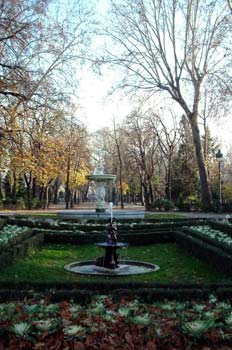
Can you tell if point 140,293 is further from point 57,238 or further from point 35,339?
point 57,238

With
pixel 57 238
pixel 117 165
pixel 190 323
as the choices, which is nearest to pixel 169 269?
pixel 57 238

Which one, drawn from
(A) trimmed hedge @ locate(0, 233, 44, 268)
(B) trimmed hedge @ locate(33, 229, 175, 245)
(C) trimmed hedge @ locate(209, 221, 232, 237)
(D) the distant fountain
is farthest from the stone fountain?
(D) the distant fountain

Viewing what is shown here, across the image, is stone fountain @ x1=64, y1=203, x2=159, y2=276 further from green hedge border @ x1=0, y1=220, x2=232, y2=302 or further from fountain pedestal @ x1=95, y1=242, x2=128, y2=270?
green hedge border @ x1=0, y1=220, x2=232, y2=302

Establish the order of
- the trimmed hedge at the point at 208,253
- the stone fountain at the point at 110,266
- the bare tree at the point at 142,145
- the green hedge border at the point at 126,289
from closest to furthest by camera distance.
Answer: the green hedge border at the point at 126,289
the trimmed hedge at the point at 208,253
the stone fountain at the point at 110,266
the bare tree at the point at 142,145

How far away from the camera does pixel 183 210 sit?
107ft

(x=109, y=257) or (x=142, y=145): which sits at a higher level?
(x=142, y=145)

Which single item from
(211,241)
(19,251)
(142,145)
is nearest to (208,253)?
(211,241)

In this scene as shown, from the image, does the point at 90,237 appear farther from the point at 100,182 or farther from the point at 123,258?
the point at 100,182

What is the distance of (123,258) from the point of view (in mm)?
11688

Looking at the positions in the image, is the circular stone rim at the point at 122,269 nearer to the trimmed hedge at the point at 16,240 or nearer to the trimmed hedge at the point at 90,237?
the trimmed hedge at the point at 16,240

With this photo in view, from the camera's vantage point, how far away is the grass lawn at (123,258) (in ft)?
28.0

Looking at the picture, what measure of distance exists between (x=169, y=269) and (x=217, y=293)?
15.3 feet

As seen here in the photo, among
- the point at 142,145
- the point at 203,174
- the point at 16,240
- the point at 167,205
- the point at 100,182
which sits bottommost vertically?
the point at 16,240

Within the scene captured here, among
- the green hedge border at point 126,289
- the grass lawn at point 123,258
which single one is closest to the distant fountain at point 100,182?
the grass lawn at point 123,258
